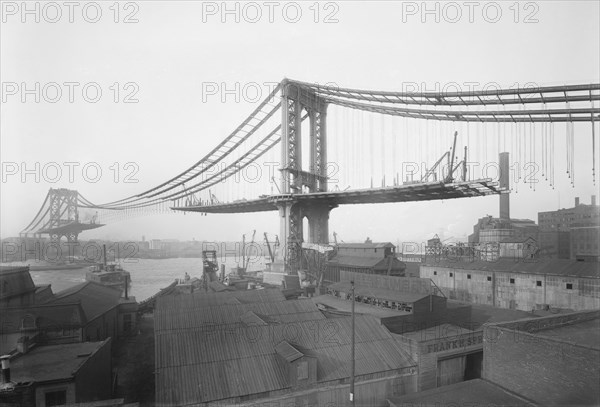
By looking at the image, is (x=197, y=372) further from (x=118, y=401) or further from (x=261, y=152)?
(x=261, y=152)

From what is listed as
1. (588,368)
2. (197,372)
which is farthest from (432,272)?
(197,372)

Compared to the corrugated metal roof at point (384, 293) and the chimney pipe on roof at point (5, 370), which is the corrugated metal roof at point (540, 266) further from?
the chimney pipe on roof at point (5, 370)

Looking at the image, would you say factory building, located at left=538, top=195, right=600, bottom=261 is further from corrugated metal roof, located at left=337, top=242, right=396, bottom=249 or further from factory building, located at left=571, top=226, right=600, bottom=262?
corrugated metal roof, located at left=337, top=242, right=396, bottom=249

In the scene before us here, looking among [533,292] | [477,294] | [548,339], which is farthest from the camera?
[477,294]

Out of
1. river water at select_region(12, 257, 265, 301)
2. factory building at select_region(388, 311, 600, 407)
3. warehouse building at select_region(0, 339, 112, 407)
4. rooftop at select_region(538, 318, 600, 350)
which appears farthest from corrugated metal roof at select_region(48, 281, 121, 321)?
rooftop at select_region(538, 318, 600, 350)

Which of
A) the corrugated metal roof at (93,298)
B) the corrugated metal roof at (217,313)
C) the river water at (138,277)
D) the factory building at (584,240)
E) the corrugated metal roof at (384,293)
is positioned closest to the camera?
the corrugated metal roof at (217,313)

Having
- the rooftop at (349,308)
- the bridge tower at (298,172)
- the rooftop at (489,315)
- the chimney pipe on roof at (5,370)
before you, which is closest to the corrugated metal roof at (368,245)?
the bridge tower at (298,172)
